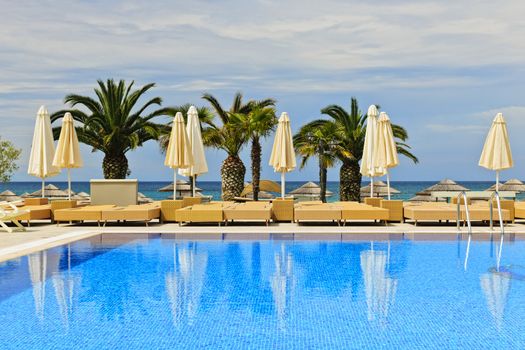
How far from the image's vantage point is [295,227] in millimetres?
16453

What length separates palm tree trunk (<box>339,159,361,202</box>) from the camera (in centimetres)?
2741

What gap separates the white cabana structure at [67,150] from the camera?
19.2 m

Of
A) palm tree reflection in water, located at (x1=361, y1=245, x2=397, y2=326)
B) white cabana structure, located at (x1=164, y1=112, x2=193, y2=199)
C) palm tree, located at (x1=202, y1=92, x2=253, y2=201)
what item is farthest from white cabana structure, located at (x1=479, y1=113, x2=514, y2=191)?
palm tree, located at (x1=202, y1=92, x2=253, y2=201)

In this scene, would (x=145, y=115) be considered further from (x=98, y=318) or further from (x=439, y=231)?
(x=98, y=318)

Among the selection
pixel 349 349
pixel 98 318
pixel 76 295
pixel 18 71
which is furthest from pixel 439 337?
pixel 18 71

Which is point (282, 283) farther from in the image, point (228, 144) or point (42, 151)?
point (228, 144)

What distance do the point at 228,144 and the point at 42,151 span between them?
10.9m

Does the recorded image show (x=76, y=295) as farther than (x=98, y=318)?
Yes

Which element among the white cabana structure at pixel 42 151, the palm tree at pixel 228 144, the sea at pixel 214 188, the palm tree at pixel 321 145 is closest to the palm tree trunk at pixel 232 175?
the palm tree at pixel 228 144

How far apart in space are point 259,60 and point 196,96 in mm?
3447

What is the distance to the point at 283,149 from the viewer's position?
18.6m

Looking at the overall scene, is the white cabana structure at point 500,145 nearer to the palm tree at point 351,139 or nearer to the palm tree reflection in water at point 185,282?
the palm tree reflection in water at point 185,282

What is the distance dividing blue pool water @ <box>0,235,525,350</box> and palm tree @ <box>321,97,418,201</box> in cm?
1465

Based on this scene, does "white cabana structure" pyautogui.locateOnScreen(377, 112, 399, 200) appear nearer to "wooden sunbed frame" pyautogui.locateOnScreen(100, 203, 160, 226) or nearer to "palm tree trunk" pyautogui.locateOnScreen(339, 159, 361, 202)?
"wooden sunbed frame" pyautogui.locateOnScreen(100, 203, 160, 226)
